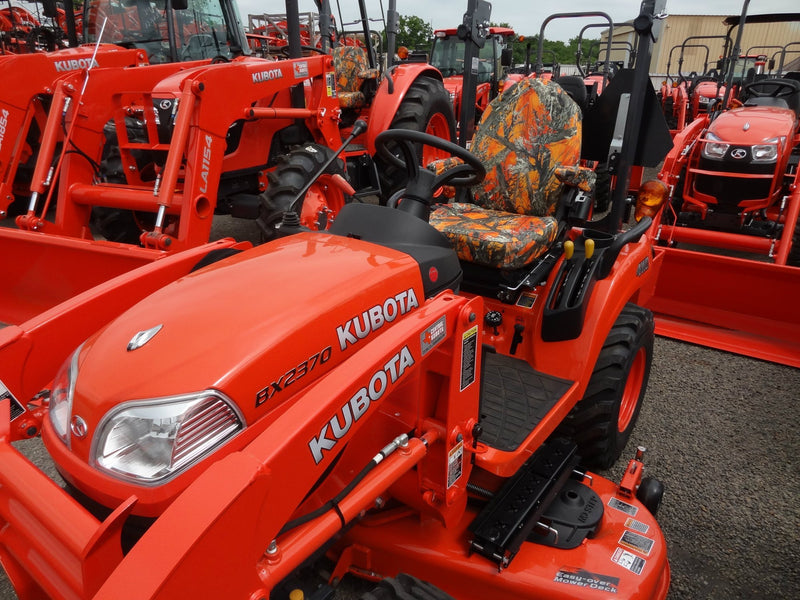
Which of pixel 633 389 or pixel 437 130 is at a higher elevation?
pixel 437 130

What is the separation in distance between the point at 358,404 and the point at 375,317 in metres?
0.31

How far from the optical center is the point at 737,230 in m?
4.74

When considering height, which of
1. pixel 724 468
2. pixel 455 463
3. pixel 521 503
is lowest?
pixel 724 468

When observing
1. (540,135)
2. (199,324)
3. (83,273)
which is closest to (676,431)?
(540,135)

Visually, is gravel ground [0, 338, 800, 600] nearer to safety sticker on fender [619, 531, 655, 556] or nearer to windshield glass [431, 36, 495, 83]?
safety sticker on fender [619, 531, 655, 556]

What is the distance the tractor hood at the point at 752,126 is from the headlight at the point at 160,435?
190 inches

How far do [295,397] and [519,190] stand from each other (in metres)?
2.01

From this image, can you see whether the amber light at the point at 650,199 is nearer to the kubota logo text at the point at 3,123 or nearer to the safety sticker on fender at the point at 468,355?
the safety sticker on fender at the point at 468,355

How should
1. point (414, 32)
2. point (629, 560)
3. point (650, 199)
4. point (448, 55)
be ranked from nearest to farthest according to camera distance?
point (629, 560)
point (650, 199)
point (448, 55)
point (414, 32)

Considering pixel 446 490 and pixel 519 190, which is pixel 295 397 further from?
pixel 519 190

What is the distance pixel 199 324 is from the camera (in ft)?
4.16

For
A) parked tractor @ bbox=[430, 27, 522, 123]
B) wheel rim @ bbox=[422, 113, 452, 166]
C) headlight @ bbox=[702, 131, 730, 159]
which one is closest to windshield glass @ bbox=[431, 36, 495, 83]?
parked tractor @ bbox=[430, 27, 522, 123]

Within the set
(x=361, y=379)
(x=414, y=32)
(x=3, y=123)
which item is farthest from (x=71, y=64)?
(x=414, y=32)

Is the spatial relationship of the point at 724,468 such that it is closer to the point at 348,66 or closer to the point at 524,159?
the point at 524,159
